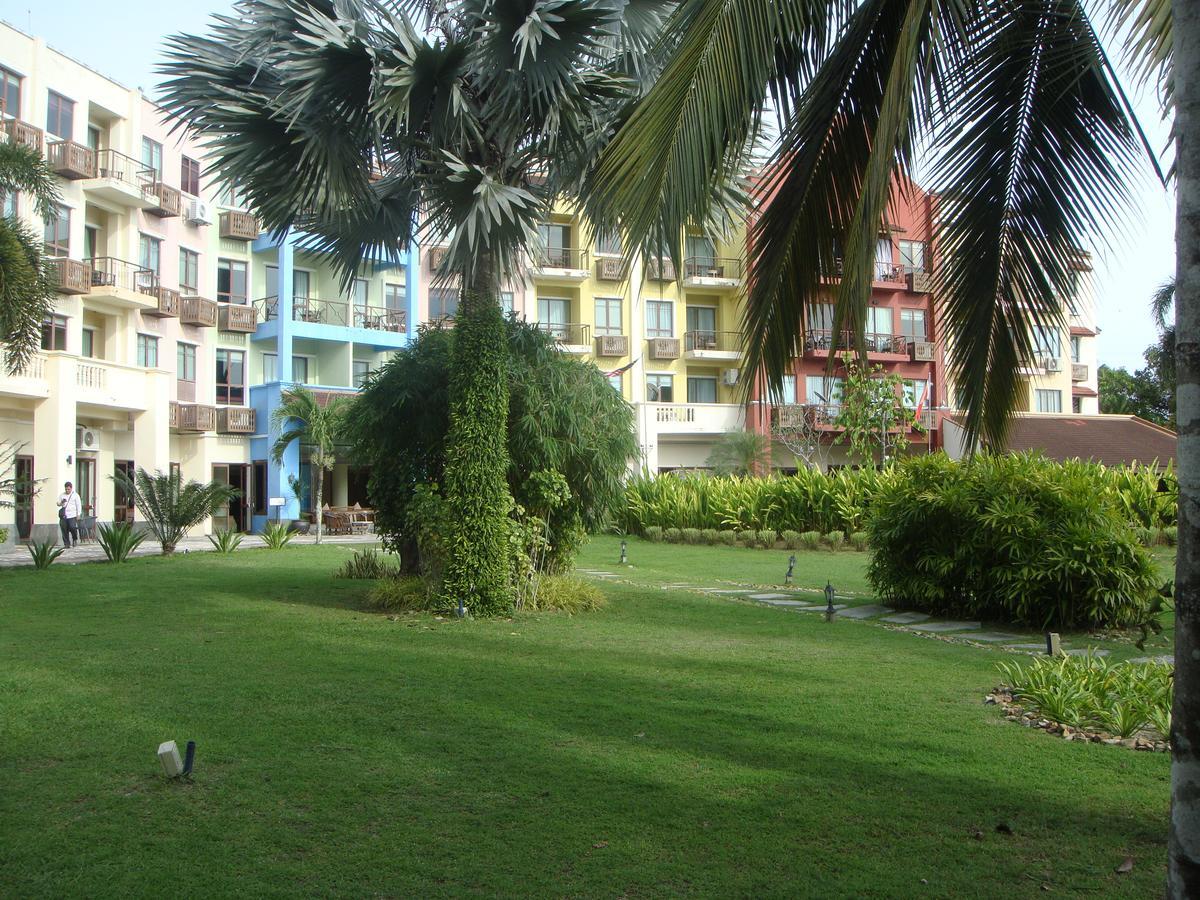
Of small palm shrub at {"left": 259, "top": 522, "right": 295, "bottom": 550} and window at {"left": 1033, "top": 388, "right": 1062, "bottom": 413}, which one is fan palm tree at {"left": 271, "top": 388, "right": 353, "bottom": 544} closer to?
small palm shrub at {"left": 259, "top": 522, "right": 295, "bottom": 550}

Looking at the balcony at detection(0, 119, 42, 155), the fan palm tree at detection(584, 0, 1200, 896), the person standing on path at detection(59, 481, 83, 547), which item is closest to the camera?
the fan palm tree at detection(584, 0, 1200, 896)

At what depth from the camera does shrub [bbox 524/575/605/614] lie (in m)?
11.7

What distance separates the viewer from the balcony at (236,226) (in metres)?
35.5

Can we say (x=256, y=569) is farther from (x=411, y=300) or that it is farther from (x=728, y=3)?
(x=411, y=300)

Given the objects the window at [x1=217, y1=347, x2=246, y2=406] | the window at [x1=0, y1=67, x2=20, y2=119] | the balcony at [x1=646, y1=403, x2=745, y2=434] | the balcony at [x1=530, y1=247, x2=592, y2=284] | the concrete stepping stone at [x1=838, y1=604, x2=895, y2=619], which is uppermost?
the window at [x1=0, y1=67, x2=20, y2=119]

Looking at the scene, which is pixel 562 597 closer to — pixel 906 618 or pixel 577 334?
pixel 906 618

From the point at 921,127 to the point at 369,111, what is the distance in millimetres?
6716

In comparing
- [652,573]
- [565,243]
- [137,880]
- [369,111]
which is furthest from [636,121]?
[565,243]

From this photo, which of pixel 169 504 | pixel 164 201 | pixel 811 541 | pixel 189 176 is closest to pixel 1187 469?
pixel 169 504

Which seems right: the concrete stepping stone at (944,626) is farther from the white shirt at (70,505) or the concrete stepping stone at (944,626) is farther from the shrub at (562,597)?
the white shirt at (70,505)

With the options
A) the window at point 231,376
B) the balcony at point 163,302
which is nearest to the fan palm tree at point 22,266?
the balcony at point 163,302

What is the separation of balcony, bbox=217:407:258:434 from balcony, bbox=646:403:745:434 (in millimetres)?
14337

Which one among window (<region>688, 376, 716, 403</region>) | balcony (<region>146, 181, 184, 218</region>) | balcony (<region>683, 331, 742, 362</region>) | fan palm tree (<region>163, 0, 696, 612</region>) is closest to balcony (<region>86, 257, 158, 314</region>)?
balcony (<region>146, 181, 184, 218</region>)

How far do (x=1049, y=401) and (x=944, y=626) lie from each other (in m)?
39.7
